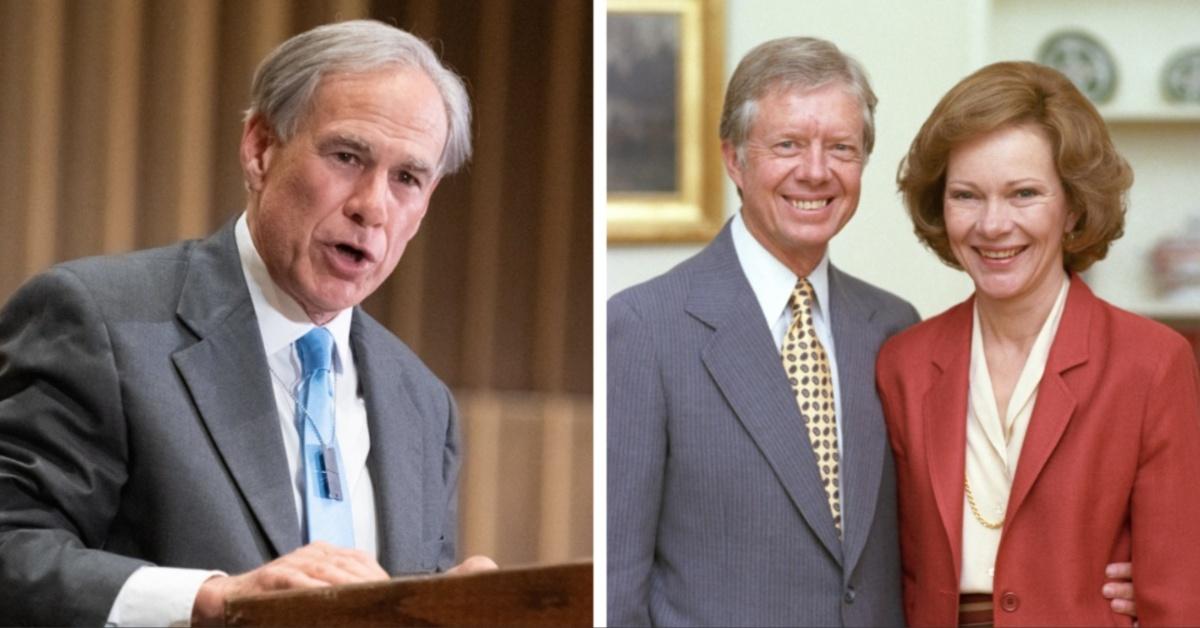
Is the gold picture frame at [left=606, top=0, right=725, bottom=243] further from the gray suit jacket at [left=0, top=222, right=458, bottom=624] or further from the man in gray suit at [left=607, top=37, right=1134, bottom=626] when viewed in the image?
the gray suit jacket at [left=0, top=222, right=458, bottom=624]

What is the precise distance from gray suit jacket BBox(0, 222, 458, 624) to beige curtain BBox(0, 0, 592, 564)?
0.13 m

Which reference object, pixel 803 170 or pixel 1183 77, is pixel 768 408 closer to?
pixel 803 170

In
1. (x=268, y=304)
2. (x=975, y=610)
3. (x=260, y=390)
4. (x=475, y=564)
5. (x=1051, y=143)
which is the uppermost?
(x=1051, y=143)

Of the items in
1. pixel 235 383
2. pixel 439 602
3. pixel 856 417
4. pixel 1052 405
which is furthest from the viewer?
pixel 856 417

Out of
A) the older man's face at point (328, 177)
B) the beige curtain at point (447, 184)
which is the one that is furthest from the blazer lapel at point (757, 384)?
the older man's face at point (328, 177)

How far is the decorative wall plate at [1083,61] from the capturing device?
3.40 m

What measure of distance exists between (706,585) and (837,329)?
1.95 ft

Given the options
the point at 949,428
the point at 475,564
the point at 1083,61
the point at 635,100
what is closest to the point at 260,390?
the point at 475,564

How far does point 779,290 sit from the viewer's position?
3.15 m

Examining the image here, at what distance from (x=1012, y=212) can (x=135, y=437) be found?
5.69 feet

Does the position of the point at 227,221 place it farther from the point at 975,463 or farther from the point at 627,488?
the point at 975,463

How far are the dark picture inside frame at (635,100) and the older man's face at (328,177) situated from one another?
0.64 metres

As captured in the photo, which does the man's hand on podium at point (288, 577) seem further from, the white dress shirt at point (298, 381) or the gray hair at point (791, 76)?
the gray hair at point (791, 76)

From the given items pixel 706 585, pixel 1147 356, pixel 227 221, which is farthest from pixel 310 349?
pixel 1147 356
